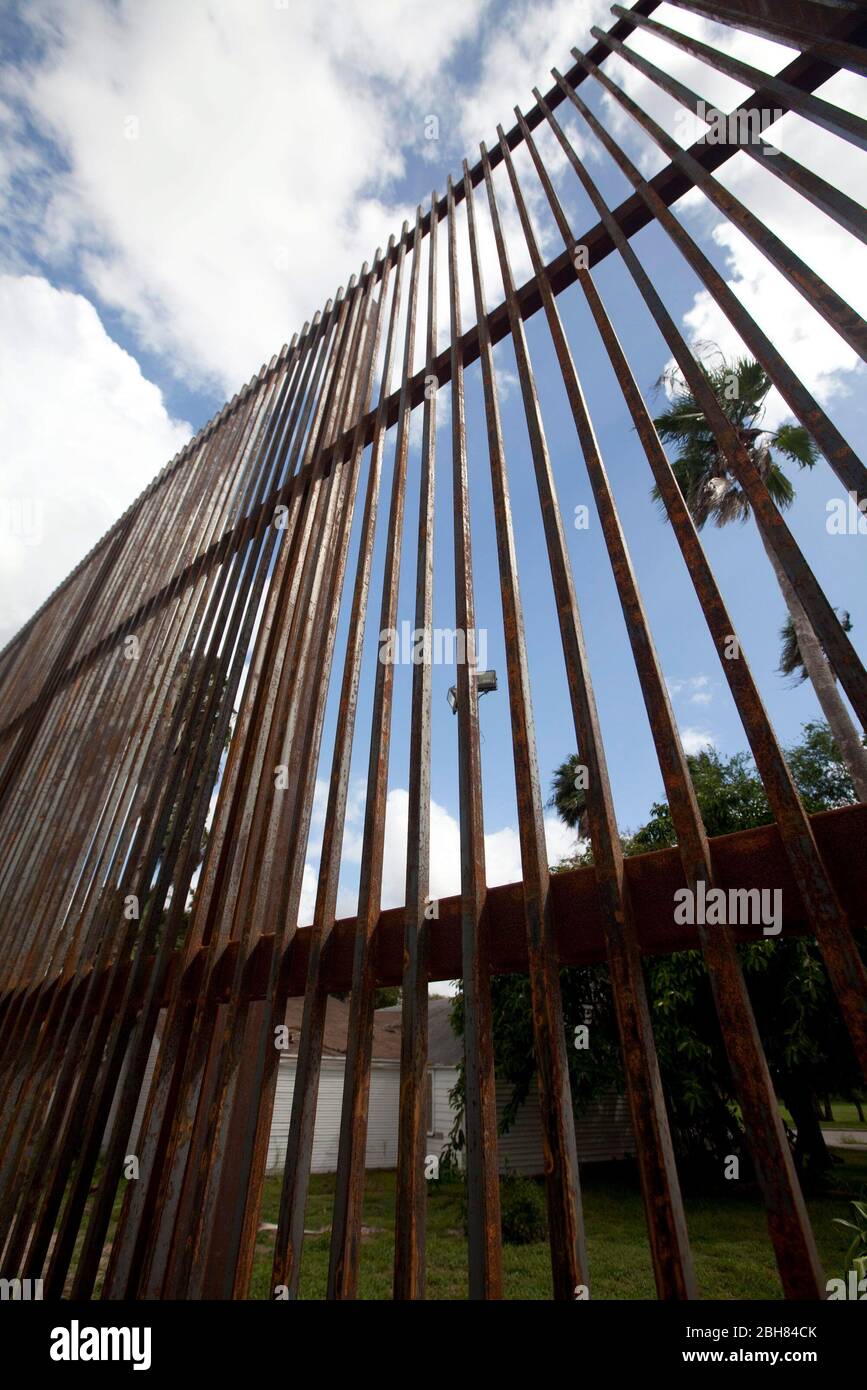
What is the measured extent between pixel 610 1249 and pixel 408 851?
10551 millimetres

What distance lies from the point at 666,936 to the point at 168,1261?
1785 millimetres

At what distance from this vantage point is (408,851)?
167 centimetres

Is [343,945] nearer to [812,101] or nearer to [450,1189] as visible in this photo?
[812,101]

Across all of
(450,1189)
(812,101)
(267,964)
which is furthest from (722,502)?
(450,1189)

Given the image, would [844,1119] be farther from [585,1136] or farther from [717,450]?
[717,450]

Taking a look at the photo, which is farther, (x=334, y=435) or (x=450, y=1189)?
(x=450, y=1189)

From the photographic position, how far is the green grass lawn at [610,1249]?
754cm

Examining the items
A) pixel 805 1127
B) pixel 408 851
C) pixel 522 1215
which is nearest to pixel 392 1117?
pixel 522 1215

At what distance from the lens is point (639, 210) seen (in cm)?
216

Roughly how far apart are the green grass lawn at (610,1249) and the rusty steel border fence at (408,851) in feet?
16.5

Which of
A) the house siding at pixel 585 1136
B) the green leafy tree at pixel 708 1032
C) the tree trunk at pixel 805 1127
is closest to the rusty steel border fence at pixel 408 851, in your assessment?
the green leafy tree at pixel 708 1032

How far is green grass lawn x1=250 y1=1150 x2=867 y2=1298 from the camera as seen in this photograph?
7.54 metres

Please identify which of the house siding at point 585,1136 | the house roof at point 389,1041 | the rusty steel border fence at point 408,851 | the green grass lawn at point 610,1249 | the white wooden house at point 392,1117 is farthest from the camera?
the house roof at point 389,1041

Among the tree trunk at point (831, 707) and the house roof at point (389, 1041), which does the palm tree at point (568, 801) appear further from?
the tree trunk at point (831, 707)
